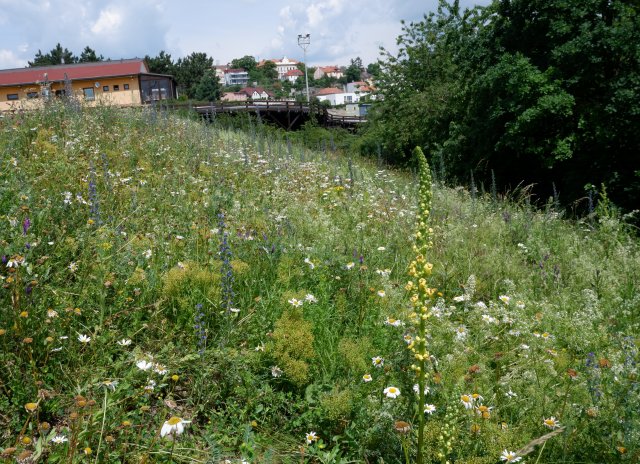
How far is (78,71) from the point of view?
39.0 metres

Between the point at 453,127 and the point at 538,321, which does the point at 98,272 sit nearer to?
the point at 538,321

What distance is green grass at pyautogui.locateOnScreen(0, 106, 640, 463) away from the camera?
7.80 ft

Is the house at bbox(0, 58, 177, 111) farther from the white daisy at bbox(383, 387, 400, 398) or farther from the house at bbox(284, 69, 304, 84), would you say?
the house at bbox(284, 69, 304, 84)

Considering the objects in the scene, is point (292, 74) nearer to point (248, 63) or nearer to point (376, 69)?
point (248, 63)

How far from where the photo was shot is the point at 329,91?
422 ft

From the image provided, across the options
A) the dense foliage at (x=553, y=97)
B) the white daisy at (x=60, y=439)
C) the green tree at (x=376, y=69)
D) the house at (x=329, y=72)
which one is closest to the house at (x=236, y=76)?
the house at (x=329, y=72)

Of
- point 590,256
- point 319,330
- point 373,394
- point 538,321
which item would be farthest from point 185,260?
point 590,256

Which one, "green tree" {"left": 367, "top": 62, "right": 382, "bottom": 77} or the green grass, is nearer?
the green grass

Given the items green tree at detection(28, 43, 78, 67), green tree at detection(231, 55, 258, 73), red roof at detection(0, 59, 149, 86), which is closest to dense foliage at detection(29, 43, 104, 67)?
green tree at detection(28, 43, 78, 67)

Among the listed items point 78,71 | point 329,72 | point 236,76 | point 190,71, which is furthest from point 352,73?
point 78,71

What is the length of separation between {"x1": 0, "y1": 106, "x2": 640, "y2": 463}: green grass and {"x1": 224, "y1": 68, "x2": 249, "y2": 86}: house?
188497 mm

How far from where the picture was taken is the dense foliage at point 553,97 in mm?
12188

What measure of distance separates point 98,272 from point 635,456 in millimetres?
2945

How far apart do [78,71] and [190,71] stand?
48.9 meters
